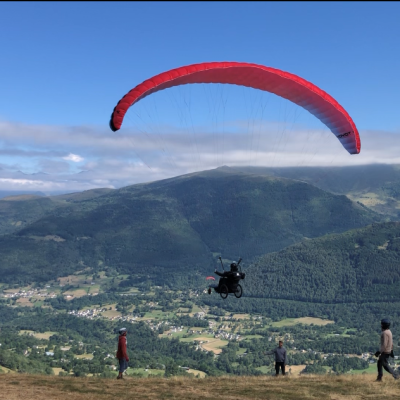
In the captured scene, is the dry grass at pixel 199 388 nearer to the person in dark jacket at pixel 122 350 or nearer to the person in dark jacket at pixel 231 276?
the person in dark jacket at pixel 122 350

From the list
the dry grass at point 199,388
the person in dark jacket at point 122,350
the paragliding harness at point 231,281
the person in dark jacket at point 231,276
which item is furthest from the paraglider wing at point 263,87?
the dry grass at point 199,388

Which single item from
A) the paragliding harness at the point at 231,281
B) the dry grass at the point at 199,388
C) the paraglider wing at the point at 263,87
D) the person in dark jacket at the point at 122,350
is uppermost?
the paraglider wing at the point at 263,87

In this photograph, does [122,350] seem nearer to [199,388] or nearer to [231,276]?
[199,388]

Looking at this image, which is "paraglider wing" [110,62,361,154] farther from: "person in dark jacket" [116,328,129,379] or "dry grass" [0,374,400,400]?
"dry grass" [0,374,400,400]

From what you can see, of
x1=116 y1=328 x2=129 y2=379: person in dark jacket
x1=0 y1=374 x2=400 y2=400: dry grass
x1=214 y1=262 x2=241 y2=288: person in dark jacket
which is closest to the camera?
x1=0 y1=374 x2=400 y2=400: dry grass

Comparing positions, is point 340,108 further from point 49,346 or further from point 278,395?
point 49,346

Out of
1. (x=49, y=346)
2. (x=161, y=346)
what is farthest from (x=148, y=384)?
(x=161, y=346)

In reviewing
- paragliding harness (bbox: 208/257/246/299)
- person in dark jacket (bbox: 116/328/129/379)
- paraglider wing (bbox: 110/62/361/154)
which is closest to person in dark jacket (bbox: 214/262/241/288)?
paragliding harness (bbox: 208/257/246/299)
